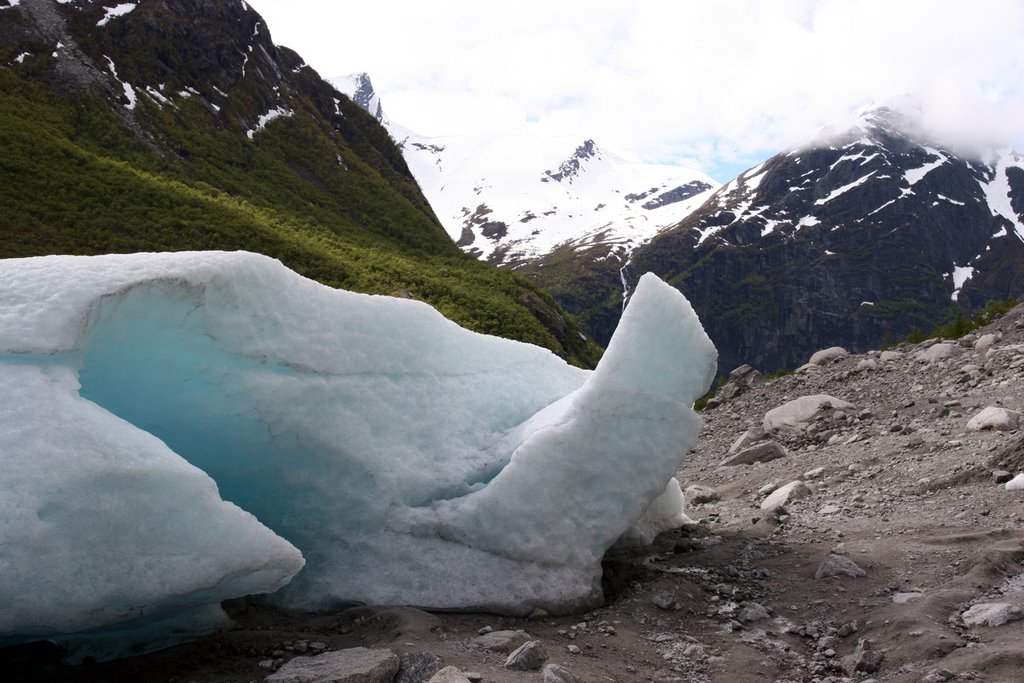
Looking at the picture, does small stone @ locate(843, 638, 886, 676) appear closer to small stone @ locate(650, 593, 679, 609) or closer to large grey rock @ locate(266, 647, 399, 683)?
small stone @ locate(650, 593, 679, 609)

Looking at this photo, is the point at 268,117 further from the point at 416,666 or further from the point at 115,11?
the point at 416,666

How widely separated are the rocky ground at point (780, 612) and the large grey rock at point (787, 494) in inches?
1.1

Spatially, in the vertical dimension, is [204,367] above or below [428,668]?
above

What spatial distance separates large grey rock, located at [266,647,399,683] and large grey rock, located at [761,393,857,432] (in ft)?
35.3

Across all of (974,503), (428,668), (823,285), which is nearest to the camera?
(428,668)

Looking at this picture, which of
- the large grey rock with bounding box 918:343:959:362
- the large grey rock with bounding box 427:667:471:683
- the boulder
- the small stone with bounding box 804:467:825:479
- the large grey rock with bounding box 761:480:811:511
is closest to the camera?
the large grey rock with bounding box 427:667:471:683

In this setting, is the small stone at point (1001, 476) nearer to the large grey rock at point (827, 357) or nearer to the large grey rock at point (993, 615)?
the large grey rock at point (993, 615)

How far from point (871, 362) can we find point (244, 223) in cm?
3448

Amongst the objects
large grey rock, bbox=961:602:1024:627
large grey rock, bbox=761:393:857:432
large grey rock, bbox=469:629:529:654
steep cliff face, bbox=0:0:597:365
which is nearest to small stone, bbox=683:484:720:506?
large grey rock, bbox=761:393:857:432

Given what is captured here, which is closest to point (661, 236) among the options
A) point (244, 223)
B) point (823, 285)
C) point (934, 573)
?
point (823, 285)

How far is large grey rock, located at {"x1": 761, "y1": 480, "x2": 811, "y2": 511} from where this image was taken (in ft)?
31.3

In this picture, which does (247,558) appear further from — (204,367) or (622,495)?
(622,495)

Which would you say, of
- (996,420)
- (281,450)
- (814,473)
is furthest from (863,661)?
(996,420)

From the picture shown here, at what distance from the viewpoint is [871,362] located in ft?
57.2
